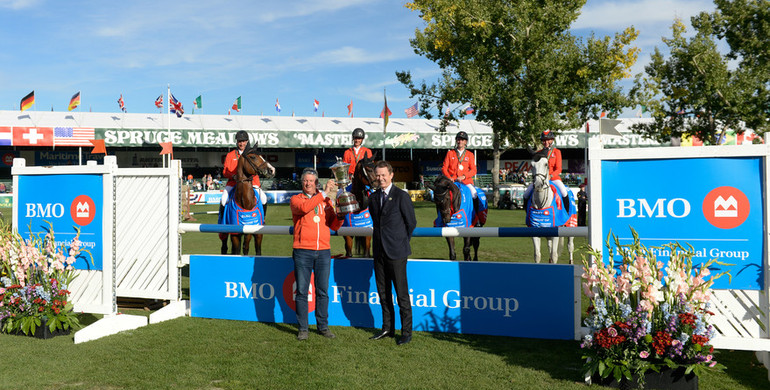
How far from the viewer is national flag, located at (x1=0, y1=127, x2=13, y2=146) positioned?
33.6 meters

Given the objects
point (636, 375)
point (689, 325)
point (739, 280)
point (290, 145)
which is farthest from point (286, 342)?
point (290, 145)

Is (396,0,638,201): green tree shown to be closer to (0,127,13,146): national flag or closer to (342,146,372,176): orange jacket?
(342,146,372,176): orange jacket

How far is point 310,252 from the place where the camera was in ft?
18.3

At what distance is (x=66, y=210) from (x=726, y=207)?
644 cm

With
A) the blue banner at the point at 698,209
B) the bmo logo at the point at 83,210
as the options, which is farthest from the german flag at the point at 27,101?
the blue banner at the point at 698,209

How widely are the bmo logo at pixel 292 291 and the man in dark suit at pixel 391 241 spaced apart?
924mm

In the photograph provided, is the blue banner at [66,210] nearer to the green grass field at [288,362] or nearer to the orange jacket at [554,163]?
the green grass field at [288,362]

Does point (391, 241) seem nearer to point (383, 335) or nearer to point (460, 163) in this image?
point (383, 335)

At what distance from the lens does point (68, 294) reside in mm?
6105

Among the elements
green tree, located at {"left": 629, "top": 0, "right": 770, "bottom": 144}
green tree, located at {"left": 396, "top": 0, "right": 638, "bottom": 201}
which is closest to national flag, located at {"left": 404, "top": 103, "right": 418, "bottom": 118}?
green tree, located at {"left": 396, "top": 0, "right": 638, "bottom": 201}

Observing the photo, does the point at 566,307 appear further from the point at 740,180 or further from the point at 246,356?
the point at 246,356

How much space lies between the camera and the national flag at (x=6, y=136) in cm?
3356

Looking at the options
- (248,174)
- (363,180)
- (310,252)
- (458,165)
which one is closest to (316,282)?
(310,252)

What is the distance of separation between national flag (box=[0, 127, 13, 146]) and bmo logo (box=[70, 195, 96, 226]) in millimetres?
32834
